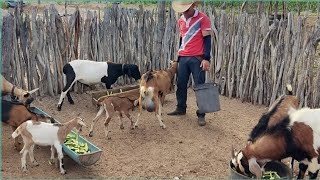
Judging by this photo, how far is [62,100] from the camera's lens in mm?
8492

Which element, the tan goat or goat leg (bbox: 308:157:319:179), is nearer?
goat leg (bbox: 308:157:319:179)

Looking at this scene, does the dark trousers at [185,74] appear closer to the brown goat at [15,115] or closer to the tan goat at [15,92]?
the tan goat at [15,92]

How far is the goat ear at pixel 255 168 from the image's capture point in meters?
5.19

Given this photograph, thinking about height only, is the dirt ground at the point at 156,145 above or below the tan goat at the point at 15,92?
below

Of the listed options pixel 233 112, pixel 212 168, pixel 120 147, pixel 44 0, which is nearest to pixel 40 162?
pixel 120 147

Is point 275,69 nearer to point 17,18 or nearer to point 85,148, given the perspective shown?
point 85,148

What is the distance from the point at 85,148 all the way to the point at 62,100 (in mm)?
2488

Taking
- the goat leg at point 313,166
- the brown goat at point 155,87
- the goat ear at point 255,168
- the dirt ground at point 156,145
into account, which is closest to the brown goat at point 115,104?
the brown goat at point 155,87

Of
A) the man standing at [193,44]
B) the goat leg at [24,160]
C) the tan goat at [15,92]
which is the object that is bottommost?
the goat leg at [24,160]

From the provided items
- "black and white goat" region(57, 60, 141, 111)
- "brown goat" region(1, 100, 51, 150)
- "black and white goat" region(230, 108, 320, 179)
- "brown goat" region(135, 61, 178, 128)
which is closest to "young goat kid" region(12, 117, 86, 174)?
"brown goat" region(1, 100, 51, 150)

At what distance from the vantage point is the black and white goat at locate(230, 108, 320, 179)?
532cm

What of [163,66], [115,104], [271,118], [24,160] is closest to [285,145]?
[271,118]

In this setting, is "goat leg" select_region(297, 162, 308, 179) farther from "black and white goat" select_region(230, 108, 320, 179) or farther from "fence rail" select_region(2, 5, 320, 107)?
"fence rail" select_region(2, 5, 320, 107)

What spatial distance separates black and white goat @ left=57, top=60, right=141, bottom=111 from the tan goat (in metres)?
0.94
